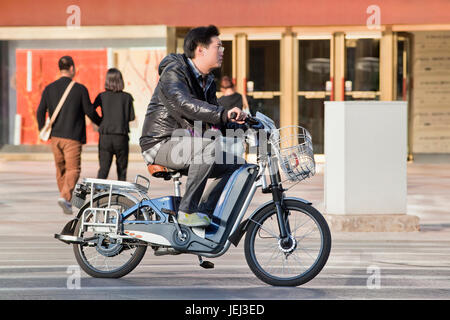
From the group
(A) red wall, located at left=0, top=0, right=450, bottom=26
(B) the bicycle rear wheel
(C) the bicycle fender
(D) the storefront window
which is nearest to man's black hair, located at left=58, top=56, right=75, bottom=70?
(B) the bicycle rear wheel

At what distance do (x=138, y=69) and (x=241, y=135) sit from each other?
14.9m

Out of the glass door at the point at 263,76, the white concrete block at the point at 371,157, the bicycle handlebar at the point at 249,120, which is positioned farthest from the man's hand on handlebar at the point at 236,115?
the glass door at the point at 263,76

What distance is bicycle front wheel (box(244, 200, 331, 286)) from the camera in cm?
703

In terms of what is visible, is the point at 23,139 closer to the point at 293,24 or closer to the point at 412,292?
the point at 293,24

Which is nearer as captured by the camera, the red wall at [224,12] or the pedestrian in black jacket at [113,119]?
the pedestrian in black jacket at [113,119]

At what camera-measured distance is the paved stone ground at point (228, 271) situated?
22.3 feet

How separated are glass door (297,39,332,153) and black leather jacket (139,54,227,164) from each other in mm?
14625

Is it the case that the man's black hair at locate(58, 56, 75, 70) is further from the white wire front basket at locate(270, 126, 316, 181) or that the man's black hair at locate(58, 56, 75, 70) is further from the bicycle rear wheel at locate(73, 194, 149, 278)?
the white wire front basket at locate(270, 126, 316, 181)

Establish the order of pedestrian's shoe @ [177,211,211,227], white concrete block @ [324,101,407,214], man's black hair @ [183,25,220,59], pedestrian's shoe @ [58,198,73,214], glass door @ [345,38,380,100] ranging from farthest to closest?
glass door @ [345,38,380,100]
pedestrian's shoe @ [58,198,73,214]
white concrete block @ [324,101,407,214]
man's black hair @ [183,25,220,59]
pedestrian's shoe @ [177,211,211,227]

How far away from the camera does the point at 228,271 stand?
7.86 metres

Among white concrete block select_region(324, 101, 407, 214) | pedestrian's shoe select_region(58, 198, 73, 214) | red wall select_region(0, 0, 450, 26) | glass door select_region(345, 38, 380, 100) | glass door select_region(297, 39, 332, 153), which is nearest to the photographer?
white concrete block select_region(324, 101, 407, 214)

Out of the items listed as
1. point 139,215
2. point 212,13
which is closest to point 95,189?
point 139,215

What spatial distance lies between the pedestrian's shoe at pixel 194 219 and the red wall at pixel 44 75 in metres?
15.0

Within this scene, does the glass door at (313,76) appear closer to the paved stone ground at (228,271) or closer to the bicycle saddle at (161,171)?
the paved stone ground at (228,271)
